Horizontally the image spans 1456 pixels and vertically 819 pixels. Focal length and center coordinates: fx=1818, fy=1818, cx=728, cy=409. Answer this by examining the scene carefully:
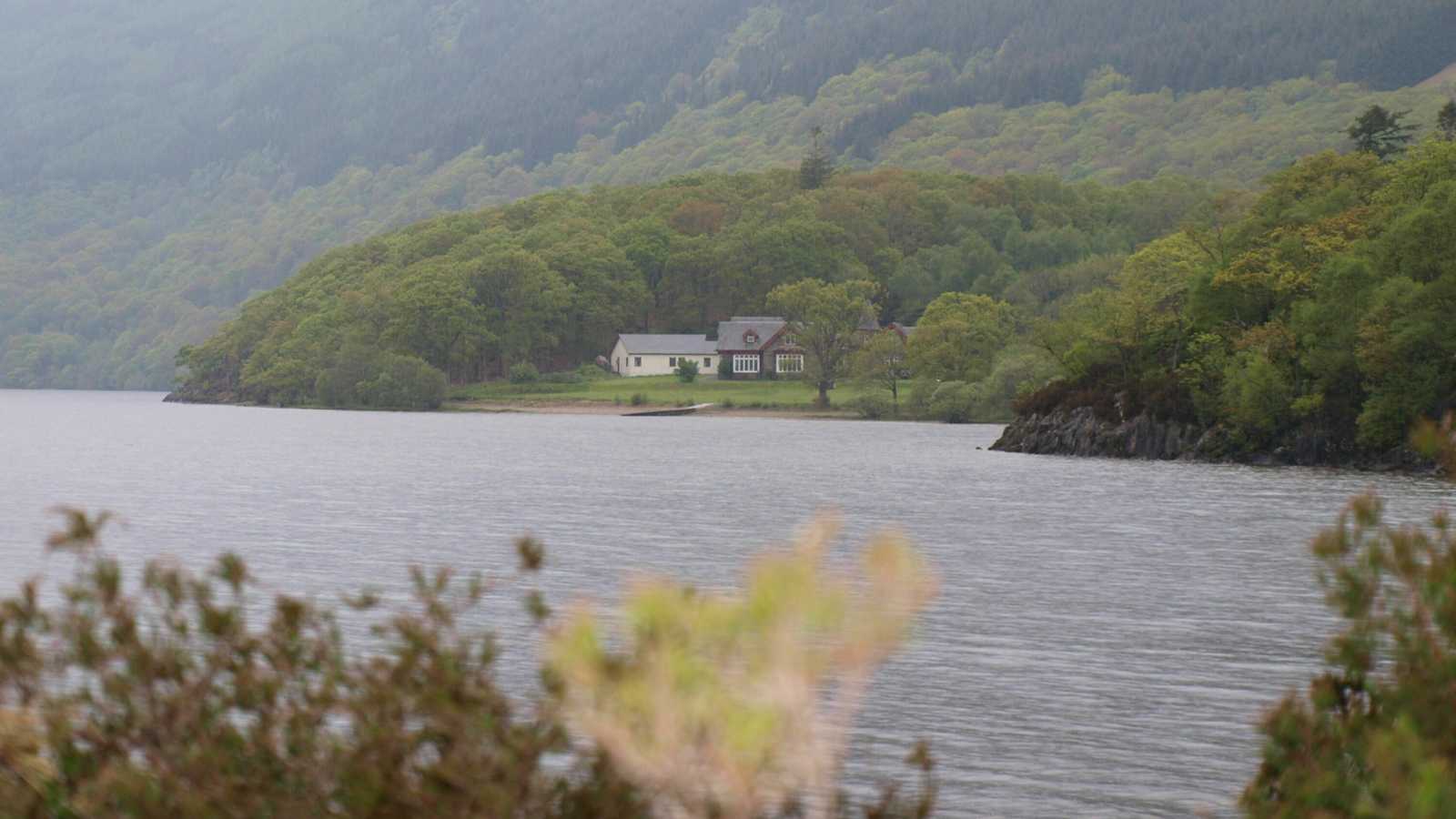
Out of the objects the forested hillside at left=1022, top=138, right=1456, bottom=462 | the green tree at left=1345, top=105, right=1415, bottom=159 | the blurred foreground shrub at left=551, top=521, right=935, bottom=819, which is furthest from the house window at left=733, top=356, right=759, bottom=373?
the blurred foreground shrub at left=551, top=521, right=935, bottom=819

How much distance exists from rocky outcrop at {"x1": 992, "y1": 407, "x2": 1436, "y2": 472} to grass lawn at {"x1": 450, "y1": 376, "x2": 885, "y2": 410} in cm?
6008

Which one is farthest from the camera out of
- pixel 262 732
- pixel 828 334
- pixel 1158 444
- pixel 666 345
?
pixel 666 345

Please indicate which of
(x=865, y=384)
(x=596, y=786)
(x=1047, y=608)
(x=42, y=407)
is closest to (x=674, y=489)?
(x=1047, y=608)

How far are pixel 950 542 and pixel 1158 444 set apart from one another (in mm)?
47467

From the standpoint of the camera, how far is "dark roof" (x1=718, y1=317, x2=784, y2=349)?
187 meters

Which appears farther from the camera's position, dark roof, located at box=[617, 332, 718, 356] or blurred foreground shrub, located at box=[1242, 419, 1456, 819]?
dark roof, located at box=[617, 332, 718, 356]

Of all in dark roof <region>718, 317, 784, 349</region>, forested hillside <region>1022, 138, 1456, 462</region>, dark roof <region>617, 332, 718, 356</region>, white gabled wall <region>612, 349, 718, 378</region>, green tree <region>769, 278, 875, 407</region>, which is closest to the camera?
forested hillside <region>1022, 138, 1456, 462</region>

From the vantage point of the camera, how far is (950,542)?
4688 centimetres

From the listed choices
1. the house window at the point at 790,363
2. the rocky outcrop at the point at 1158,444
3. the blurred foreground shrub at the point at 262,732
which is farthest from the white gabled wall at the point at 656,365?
the blurred foreground shrub at the point at 262,732

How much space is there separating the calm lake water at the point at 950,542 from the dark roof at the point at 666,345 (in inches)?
3296

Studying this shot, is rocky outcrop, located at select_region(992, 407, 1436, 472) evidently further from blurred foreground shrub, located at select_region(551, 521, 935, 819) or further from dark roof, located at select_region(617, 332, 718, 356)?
dark roof, located at select_region(617, 332, 718, 356)

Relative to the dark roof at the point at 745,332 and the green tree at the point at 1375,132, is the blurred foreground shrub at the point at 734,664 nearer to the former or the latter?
the green tree at the point at 1375,132

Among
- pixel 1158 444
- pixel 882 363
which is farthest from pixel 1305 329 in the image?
pixel 882 363

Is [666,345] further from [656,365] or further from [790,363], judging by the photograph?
[790,363]
